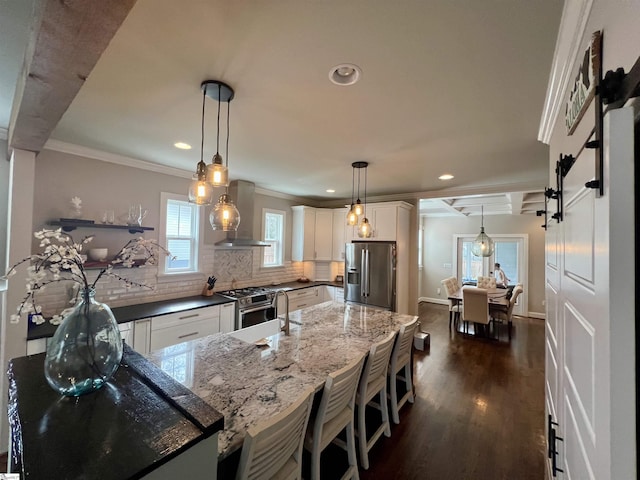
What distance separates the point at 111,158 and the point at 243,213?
1697 mm

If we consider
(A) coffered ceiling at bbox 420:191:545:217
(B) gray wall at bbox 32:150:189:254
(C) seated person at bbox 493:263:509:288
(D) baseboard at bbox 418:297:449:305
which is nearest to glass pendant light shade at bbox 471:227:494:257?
(A) coffered ceiling at bbox 420:191:545:217

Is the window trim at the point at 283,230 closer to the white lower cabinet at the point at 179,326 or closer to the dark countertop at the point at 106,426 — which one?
the white lower cabinet at the point at 179,326

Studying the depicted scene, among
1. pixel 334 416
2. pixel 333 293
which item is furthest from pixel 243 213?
pixel 334 416

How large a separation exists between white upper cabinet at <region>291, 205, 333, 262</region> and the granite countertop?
2626 millimetres

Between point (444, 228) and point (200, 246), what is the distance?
6724 mm

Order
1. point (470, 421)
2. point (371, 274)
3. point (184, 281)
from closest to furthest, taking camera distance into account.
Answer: point (470, 421) → point (184, 281) → point (371, 274)

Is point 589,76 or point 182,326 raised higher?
point 589,76

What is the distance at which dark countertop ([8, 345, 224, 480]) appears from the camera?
59cm

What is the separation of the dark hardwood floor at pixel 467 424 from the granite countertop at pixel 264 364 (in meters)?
0.84

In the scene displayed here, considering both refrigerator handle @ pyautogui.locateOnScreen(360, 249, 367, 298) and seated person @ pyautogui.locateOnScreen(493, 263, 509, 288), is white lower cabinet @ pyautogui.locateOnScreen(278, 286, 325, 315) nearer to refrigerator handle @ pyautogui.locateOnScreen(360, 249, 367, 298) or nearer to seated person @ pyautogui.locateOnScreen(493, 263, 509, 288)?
refrigerator handle @ pyautogui.locateOnScreen(360, 249, 367, 298)

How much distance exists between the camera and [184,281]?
3.61 m

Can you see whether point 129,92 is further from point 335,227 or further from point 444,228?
point 444,228

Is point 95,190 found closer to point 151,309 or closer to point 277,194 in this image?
point 151,309

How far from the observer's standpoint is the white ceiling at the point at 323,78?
3.66 feet
